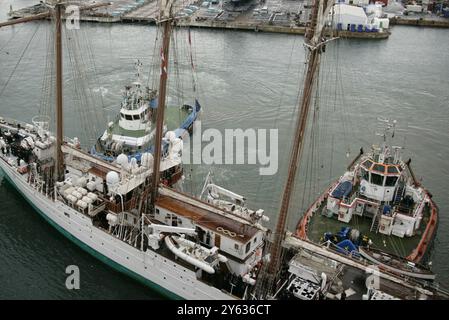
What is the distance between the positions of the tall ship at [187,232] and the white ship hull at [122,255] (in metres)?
0.07

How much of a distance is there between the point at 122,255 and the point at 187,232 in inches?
182

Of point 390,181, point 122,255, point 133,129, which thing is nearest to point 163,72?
point 122,255

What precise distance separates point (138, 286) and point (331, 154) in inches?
814

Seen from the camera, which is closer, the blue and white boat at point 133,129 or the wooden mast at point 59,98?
the wooden mast at point 59,98

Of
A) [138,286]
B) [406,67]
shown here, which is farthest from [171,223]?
[406,67]

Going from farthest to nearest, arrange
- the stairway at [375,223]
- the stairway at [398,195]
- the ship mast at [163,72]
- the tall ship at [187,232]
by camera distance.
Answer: the stairway at [398,195] < the stairway at [375,223] < the ship mast at [163,72] < the tall ship at [187,232]

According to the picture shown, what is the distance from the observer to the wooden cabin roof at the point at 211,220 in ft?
78.9

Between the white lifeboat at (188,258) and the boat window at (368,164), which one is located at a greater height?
the boat window at (368,164)

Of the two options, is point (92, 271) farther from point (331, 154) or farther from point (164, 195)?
point (331, 154)

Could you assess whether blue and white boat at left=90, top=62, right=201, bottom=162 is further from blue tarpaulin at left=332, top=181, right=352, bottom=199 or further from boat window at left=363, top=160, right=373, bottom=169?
boat window at left=363, top=160, right=373, bottom=169

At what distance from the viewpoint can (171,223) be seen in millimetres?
26578

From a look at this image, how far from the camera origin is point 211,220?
986 inches

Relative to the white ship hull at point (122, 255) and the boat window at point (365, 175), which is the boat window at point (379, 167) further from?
the white ship hull at point (122, 255)

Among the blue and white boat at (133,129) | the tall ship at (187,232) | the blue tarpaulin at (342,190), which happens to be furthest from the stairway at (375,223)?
the blue and white boat at (133,129)
